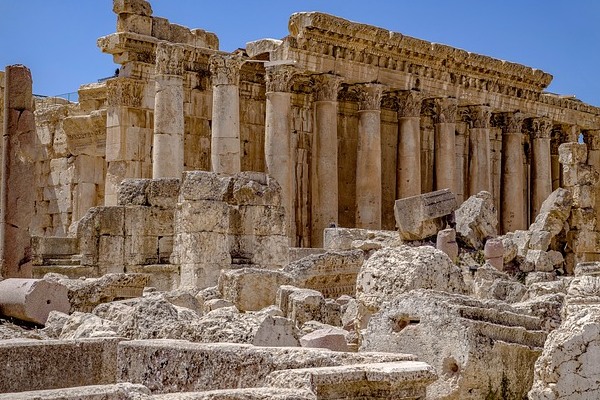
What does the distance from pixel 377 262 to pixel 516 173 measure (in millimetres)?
26015

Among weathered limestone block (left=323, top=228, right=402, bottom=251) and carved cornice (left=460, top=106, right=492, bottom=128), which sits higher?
carved cornice (left=460, top=106, right=492, bottom=128)

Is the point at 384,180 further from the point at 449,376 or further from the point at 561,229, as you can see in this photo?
the point at 449,376

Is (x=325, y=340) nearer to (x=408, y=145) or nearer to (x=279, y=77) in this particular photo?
(x=279, y=77)

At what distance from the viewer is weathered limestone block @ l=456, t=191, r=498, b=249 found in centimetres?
2012

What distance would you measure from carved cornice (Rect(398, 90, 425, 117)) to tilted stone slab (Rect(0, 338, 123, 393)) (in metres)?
23.6

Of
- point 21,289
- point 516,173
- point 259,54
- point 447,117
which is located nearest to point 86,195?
point 259,54

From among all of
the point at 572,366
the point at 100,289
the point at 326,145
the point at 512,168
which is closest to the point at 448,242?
the point at 326,145

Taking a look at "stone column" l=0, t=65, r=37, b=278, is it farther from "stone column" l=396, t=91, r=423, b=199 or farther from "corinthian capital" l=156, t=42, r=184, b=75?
"stone column" l=396, t=91, r=423, b=199

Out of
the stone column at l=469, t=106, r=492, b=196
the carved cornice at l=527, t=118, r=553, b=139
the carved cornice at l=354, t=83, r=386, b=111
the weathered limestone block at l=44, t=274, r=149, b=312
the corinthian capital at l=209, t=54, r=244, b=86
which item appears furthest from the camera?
the carved cornice at l=527, t=118, r=553, b=139

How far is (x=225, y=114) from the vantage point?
25016mm

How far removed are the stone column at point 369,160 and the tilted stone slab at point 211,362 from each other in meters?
21.3

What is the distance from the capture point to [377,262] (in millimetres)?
9477

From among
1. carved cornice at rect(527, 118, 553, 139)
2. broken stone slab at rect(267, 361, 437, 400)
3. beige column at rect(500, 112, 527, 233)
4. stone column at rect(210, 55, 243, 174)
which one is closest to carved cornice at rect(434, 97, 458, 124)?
beige column at rect(500, 112, 527, 233)

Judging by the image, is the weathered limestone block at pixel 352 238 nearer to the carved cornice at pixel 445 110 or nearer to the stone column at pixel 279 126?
the stone column at pixel 279 126
